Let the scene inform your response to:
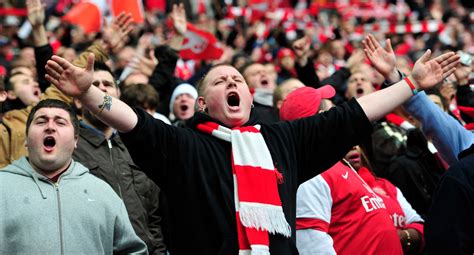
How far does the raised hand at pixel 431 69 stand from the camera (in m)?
4.17

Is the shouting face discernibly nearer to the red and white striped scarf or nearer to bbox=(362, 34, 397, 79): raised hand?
the red and white striped scarf

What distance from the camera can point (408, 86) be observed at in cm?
416

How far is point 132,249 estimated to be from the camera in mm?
4496

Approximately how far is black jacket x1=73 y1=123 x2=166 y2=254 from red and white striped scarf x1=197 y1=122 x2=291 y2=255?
4.37ft

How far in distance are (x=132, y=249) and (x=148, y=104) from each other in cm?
224

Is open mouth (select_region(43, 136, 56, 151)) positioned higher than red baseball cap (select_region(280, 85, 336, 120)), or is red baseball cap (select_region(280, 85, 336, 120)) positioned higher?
red baseball cap (select_region(280, 85, 336, 120))

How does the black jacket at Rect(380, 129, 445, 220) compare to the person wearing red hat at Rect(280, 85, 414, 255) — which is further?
the black jacket at Rect(380, 129, 445, 220)

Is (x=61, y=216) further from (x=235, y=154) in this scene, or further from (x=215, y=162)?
(x=235, y=154)

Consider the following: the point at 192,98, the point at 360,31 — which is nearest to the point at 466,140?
the point at 192,98

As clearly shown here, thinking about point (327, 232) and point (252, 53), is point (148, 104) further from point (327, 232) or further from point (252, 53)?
point (252, 53)

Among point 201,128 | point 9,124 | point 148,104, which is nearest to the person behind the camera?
point 201,128

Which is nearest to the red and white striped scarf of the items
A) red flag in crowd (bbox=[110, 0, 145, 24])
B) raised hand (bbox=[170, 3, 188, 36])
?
raised hand (bbox=[170, 3, 188, 36])

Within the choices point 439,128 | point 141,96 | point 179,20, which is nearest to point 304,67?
point 179,20

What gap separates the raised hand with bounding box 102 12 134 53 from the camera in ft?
23.0
